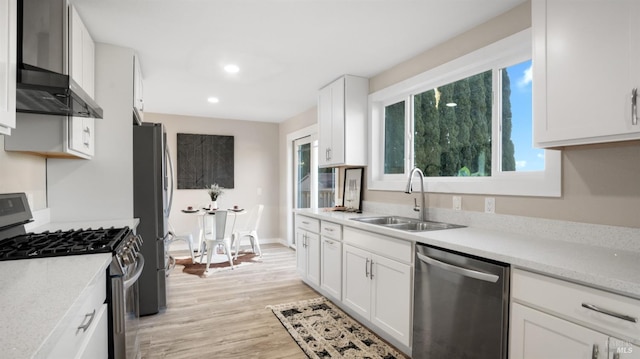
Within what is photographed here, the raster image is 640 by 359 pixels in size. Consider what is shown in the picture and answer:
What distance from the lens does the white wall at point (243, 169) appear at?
5582 millimetres

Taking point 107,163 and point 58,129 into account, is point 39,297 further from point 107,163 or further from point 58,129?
point 107,163

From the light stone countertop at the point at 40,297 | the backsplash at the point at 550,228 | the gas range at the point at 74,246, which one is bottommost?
the light stone countertop at the point at 40,297

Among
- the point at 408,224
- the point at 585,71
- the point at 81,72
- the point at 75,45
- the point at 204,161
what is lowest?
the point at 408,224

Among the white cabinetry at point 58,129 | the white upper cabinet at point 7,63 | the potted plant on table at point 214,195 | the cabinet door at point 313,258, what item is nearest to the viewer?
the white upper cabinet at point 7,63

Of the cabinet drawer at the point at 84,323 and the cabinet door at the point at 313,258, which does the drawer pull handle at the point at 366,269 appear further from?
the cabinet drawer at the point at 84,323

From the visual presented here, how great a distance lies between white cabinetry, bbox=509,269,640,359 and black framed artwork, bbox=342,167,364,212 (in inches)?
85.9

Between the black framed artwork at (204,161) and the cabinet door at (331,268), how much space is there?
3179 millimetres

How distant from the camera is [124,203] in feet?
9.21

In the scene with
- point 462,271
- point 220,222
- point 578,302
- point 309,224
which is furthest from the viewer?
point 220,222

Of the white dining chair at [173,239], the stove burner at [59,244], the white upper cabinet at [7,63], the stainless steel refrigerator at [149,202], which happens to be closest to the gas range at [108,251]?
the stove burner at [59,244]

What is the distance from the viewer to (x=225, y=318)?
2.91 metres

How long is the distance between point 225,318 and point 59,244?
1.65m

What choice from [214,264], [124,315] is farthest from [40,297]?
[214,264]

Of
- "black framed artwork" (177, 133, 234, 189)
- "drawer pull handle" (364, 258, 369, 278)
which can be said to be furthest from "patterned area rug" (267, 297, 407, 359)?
"black framed artwork" (177, 133, 234, 189)
